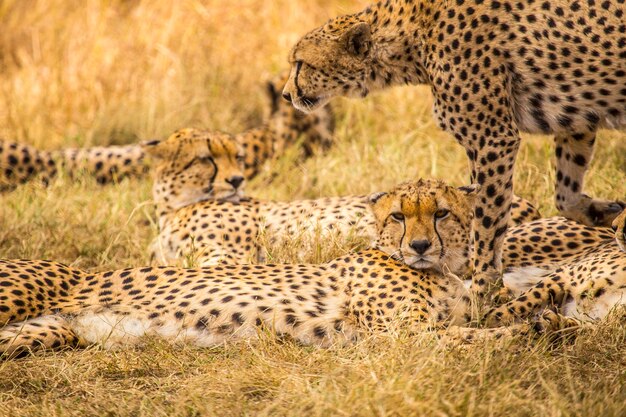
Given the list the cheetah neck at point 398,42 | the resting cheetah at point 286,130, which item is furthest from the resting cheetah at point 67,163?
the cheetah neck at point 398,42

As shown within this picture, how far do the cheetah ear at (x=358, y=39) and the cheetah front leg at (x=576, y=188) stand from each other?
3.31ft

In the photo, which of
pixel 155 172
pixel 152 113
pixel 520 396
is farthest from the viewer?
pixel 152 113

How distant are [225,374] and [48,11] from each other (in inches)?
239

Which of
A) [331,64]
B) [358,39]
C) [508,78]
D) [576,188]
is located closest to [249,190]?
[331,64]

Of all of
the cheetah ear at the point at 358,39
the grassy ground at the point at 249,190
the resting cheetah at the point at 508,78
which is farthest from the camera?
the cheetah ear at the point at 358,39

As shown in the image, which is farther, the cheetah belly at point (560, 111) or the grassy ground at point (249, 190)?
the cheetah belly at point (560, 111)

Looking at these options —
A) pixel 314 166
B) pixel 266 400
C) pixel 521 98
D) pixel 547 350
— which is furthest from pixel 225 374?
pixel 314 166

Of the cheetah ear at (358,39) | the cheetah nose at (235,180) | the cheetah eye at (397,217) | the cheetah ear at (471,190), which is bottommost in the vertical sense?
the cheetah nose at (235,180)

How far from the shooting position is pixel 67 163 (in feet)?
21.5

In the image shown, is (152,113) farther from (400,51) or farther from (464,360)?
(464,360)

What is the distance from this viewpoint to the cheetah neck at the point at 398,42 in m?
4.53

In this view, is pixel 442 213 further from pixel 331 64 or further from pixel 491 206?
pixel 331 64

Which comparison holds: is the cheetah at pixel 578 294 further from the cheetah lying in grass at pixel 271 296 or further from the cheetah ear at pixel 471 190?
the cheetah ear at pixel 471 190

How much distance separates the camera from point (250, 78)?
25.0 ft
